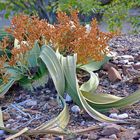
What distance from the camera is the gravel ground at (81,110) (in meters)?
2.16

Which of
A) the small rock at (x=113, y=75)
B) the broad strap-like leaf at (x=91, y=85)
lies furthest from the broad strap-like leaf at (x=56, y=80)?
the small rock at (x=113, y=75)

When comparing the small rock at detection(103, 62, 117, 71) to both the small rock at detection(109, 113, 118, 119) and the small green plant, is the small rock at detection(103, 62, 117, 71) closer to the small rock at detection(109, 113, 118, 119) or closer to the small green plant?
the small green plant

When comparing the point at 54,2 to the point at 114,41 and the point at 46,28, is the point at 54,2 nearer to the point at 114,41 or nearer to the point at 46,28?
the point at 114,41

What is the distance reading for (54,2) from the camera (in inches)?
274

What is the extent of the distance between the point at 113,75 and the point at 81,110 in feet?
1.71

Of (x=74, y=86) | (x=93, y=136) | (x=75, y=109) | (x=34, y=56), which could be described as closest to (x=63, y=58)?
(x=34, y=56)

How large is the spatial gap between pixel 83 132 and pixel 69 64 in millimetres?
587

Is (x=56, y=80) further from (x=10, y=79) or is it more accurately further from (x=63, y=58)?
(x=10, y=79)

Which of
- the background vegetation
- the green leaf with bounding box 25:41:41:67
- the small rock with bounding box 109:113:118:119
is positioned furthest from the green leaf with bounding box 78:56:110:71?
the background vegetation

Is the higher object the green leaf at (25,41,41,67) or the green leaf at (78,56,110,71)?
the green leaf at (25,41,41,67)

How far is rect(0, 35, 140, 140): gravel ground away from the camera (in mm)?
2162

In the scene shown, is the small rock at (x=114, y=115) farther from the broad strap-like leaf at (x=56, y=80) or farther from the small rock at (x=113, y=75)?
the small rock at (x=113, y=75)

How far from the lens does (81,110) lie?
2.49 meters

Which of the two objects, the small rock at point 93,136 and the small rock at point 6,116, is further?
the small rock at point 6,116
